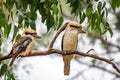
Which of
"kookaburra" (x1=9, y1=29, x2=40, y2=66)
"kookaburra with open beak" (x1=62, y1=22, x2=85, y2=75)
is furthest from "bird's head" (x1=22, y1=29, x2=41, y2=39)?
"kookaburra with open beak" (x1=62, y1=22, x2=85, y2=75)

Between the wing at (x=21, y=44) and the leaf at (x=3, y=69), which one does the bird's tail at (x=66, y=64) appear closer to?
the wing at (x=21, y=44)

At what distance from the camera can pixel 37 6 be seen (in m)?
2.02

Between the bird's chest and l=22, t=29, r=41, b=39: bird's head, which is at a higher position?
l=22, t=29, r=41, b=39: bird's head

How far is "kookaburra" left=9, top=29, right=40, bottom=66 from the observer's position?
73.5 inches

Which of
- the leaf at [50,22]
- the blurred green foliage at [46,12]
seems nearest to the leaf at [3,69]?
the blurred green foliage at [46,12]

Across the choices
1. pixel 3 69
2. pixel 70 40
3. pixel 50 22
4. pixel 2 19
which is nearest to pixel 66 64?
pixel 70 40

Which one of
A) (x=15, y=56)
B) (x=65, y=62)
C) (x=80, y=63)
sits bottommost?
(x=80, y=63)

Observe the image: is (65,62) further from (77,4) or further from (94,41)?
(94,41)

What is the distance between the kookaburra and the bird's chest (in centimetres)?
16

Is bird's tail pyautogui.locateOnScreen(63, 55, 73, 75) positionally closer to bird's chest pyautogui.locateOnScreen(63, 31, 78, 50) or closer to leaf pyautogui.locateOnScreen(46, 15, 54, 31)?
bird's chest pyautogui.locateOnScreen(63, 31, 78, 50)

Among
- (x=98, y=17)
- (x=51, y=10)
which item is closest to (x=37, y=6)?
(x=51, y=10)

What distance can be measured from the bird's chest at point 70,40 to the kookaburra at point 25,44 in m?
0.16

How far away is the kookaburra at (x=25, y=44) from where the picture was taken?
187 cm

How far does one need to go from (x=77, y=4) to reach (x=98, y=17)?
0.12 metres
